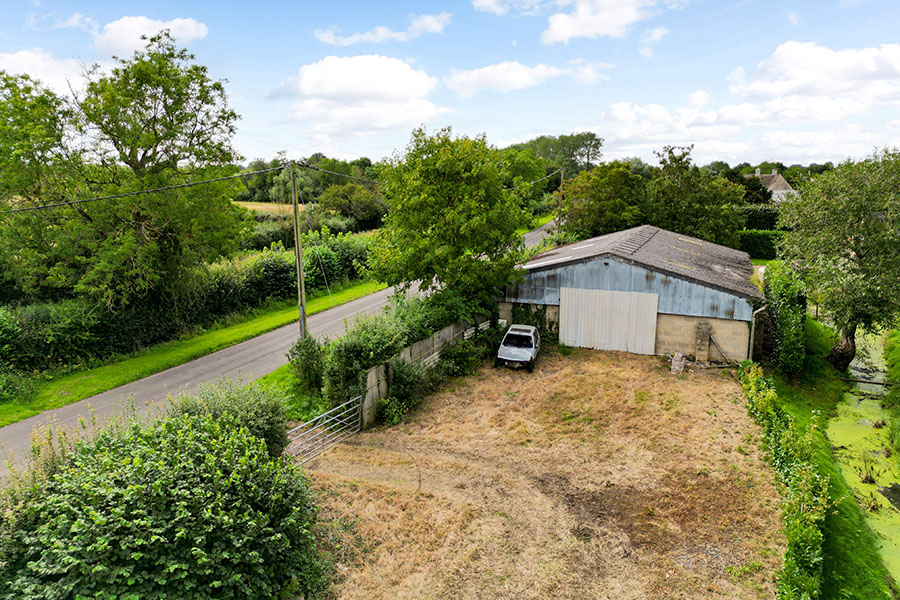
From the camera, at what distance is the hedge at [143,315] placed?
1919 centimetres

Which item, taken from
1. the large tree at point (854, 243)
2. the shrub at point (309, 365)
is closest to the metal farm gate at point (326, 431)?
the shrub at point (309, 365)

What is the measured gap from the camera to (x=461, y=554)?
9586mm

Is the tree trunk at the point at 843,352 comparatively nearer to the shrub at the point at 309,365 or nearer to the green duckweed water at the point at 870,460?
the green duckweed water at the point at 870,460

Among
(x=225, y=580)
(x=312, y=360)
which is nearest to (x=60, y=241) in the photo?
(x=312, y=360)

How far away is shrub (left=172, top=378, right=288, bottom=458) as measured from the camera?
980 cm

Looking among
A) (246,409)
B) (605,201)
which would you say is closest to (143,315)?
(246,409)

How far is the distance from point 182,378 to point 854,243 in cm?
2697

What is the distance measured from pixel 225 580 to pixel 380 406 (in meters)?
8.69

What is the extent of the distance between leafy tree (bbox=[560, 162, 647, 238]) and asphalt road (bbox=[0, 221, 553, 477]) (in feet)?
63.3

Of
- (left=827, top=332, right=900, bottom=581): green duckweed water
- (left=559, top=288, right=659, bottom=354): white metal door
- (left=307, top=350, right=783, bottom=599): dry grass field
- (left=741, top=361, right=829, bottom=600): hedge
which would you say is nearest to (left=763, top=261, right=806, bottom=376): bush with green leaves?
(left=827, top=332, right=900, bottom=581): green duckweed water

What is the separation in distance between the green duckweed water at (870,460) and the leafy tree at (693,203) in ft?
62.3

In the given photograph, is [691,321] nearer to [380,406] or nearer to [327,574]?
[380,406]

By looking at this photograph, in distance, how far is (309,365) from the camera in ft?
56.7

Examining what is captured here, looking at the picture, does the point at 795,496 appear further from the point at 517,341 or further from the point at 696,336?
the point at 517,341
